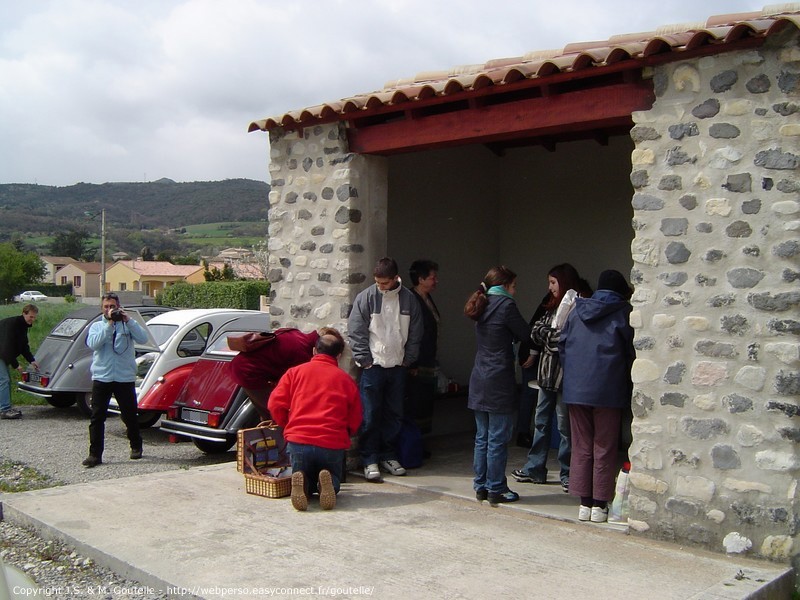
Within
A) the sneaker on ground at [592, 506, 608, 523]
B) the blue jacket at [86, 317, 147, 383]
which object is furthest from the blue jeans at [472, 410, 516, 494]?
the blue jacket at [86, 317, 147, 383]

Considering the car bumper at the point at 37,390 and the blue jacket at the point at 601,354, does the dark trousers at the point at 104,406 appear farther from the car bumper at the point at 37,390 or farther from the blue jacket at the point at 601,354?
the blue jacket at the point at 601,354

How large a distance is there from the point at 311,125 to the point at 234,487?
10.6ft

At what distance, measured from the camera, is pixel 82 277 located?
78.2 metres

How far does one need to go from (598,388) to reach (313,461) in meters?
2.09

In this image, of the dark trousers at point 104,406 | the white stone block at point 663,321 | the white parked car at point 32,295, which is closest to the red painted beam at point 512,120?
the white stone block at point 663,321

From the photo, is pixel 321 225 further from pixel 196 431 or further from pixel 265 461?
pixel 196 431

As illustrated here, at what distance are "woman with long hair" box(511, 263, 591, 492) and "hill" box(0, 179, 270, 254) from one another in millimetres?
86087

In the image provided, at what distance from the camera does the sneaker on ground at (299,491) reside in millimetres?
5691

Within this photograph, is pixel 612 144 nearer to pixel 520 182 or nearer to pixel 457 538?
pixel 520 182

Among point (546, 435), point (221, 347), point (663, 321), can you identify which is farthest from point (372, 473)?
point (221, 347)

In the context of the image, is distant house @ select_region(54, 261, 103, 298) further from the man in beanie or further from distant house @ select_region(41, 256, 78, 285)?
the man in beanie

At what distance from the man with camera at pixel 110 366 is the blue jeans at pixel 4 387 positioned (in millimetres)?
4222

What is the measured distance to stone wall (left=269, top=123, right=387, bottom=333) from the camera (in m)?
6.95

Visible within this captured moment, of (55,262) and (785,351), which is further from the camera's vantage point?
(55,262)
